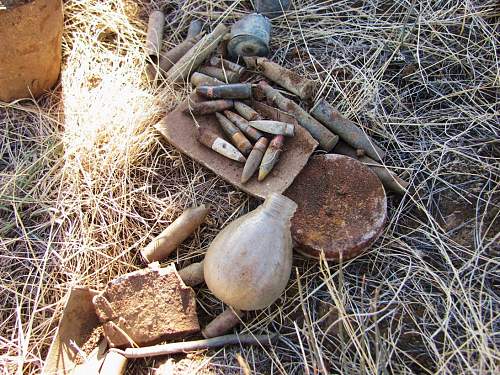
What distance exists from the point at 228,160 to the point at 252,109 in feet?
1.26

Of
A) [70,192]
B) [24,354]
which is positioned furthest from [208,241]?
[24,354]

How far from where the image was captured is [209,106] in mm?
3434

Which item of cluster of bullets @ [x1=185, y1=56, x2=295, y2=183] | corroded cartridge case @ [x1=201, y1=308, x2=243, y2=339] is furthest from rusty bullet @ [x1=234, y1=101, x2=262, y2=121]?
corroded cartridge case @ [x1=201, y1=308, x2=243, y2=339]

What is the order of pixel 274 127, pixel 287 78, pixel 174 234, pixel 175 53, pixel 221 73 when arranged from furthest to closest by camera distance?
pixel 175 53
pixel 221 73
pixel 287 78
pixel 274 127
pixel 174 234

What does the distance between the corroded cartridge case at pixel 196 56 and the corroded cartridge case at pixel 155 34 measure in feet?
0.68

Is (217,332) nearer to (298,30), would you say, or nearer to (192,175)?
(192,175)

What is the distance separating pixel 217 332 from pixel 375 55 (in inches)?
85.3

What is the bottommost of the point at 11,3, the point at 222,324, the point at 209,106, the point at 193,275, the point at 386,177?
the point at 222,324

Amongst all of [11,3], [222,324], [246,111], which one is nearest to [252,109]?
[246,111]

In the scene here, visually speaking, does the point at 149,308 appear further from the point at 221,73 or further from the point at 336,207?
the point at 221,73

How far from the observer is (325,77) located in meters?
3.65

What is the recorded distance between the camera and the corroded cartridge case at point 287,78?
137 inches

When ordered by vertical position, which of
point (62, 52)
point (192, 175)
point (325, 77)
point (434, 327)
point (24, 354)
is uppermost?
point (62, 52)

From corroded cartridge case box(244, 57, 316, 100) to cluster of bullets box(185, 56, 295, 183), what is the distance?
0.16 meters
